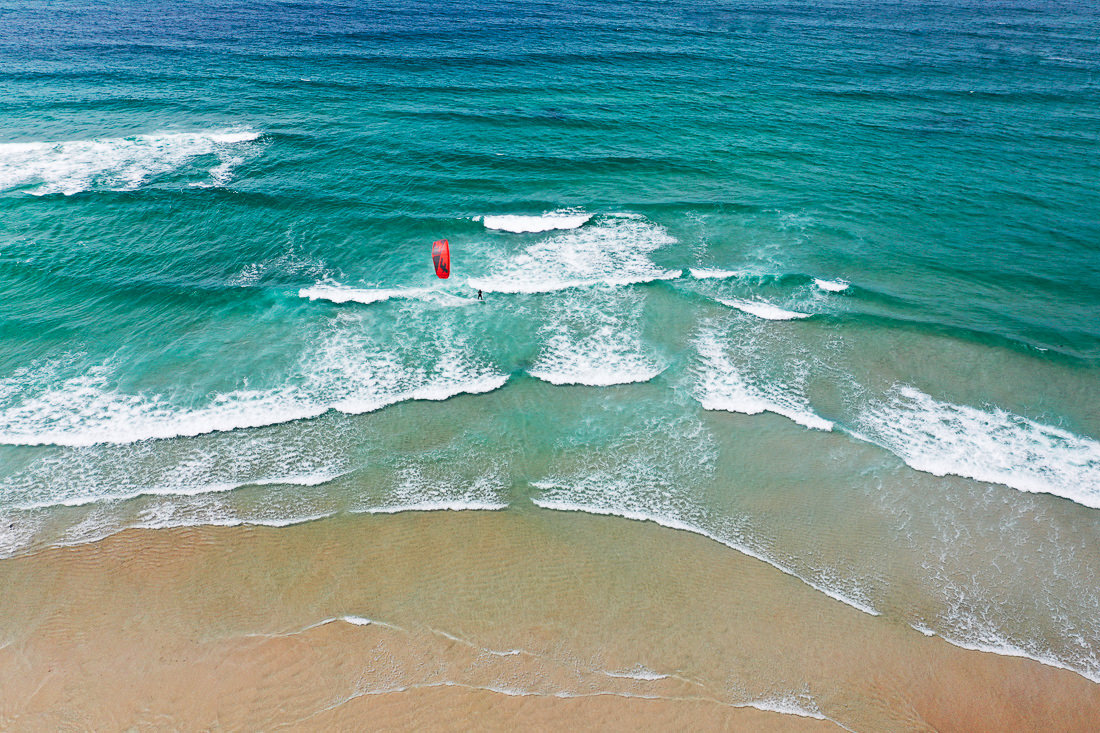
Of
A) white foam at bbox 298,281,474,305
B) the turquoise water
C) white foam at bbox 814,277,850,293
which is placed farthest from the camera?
white foam at bbox 814,277,850,293

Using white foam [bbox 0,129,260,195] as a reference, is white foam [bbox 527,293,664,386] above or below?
below

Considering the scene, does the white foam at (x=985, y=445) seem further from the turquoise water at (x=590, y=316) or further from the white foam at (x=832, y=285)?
the white foam at (x=832, y=285)

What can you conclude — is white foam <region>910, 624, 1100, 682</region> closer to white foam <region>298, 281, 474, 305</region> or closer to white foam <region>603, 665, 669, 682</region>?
white foam <region>603, 665, 669, 682</region>

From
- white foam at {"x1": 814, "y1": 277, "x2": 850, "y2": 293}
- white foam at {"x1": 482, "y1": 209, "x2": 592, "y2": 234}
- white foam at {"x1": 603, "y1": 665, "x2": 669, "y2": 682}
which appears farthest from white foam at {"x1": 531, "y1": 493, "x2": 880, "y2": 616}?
white foam at {"x1": 482, "y1": 209, "x2": 592, "y2": 234}

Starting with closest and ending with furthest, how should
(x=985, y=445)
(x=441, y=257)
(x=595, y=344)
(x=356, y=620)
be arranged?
(x=356, y=620) < (x=985, y=445) < (x=595, y=344) < (x=441, y=257)

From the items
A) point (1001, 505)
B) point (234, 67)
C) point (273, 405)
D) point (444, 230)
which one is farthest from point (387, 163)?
point (1001, 505)

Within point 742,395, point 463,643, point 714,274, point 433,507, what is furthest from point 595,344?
point 463,643

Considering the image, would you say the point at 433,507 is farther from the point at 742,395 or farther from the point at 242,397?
the point at 742,395

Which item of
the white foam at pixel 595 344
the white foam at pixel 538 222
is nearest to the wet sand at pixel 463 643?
the white foam at pixel 595 344
